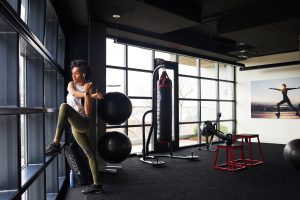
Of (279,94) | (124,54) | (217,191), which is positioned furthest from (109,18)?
(279,94)

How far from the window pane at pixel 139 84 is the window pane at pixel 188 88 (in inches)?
55.6

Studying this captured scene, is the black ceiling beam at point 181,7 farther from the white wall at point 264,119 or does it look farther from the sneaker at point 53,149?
the white wall at point 264,119

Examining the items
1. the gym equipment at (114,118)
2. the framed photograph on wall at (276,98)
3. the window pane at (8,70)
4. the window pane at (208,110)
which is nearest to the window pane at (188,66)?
the window pane at (208,110)

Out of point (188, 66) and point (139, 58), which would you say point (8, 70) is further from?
point (188, 66)

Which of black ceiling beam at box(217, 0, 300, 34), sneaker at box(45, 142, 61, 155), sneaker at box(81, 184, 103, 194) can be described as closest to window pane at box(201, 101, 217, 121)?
black ceiling beam at box(217, 0, 300, 34)

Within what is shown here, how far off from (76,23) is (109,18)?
181 cm

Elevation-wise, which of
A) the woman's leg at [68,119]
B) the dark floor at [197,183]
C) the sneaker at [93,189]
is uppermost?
the woman's leg at [68,119]

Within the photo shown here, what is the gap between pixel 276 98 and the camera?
1015 centimetres

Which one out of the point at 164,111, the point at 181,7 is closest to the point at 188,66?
the point at 164,111

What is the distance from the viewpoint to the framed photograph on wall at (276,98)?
9766 mm

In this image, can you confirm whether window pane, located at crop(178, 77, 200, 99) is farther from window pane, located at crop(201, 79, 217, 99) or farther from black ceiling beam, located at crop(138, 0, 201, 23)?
black ceiling beam, located at crop(138, 0, 201, 23)

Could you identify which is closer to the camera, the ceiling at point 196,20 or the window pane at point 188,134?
the ceiling at point 196,20

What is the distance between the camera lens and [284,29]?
7020 mm

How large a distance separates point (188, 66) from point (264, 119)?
3.74 metres
